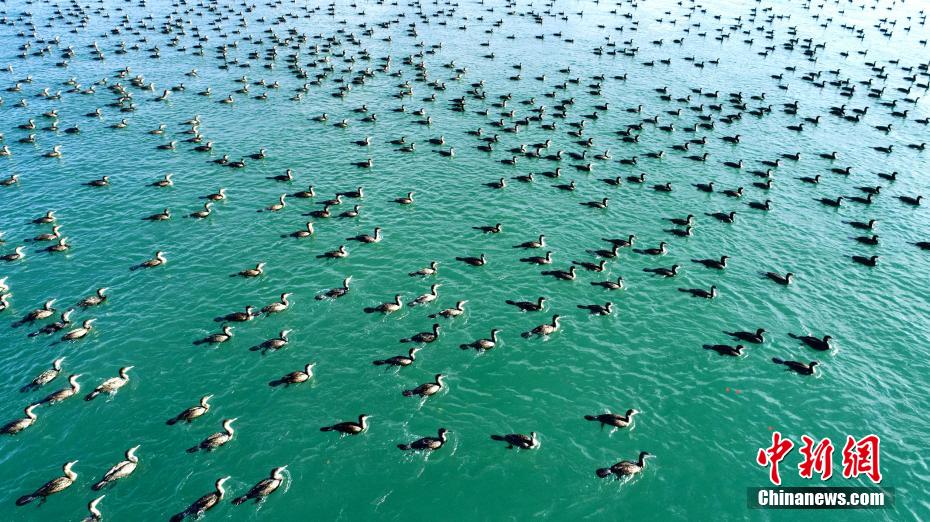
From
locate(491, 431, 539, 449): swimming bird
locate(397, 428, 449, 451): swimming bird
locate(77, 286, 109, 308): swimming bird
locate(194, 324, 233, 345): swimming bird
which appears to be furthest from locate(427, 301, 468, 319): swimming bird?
locate(77, 286, 109, 308): swimming bird

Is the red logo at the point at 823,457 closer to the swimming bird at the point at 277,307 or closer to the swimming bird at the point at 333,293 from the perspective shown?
the swimming bird at the point at 333,293

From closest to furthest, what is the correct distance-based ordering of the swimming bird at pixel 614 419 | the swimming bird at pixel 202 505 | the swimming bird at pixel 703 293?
the swimming bird at pixel 202 505 → the swimming bird at pixel 614 419 → the swimming bird at pixel 703 293

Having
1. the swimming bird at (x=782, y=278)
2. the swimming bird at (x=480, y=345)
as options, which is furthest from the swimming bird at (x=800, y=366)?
the swimming bird at (x=480, y=345)

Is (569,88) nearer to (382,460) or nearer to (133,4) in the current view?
(382,460)

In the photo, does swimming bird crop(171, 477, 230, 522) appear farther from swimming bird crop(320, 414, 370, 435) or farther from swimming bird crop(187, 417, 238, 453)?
swimming bird crop(320, 414, 370, 435)

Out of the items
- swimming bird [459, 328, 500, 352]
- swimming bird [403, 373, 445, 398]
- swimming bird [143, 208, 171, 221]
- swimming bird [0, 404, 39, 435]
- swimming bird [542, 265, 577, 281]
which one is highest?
swimming bird [143, 208, 171, 221]

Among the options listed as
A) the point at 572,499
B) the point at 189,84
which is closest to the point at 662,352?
the point at 572,499
